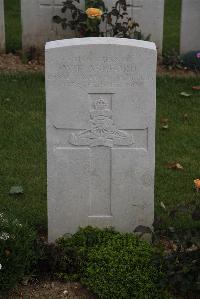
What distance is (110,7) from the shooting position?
28.7ft

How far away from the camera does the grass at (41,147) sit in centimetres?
530

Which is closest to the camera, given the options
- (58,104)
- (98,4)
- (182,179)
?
(58,104)

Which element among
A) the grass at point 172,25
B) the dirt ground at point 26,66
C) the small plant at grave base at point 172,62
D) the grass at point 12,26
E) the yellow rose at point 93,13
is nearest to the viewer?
the yellow rose at point 93,13

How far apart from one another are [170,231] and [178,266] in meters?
0.23

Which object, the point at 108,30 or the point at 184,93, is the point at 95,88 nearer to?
the point at 184,93

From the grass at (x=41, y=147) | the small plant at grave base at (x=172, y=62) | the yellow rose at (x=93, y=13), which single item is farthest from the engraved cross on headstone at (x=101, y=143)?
the small plant at grave base at (x=172, y=62)

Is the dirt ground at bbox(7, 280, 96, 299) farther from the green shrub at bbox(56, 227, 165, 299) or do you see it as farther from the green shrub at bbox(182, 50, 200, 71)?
the green shrub at bbox(182, 50, 200, 71)

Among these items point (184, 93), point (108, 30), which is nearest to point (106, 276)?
point (184, 93)

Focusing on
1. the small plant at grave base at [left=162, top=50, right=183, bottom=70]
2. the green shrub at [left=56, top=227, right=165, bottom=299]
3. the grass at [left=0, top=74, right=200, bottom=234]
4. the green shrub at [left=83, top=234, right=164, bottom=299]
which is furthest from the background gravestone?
the green shrub at [left=83, top=234, right=164, bottom=299]

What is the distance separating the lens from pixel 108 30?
8.70m

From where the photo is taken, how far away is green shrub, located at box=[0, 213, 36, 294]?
4.07 meters

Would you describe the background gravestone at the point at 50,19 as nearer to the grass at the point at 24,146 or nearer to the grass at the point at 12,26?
the grass at the point at 12,26

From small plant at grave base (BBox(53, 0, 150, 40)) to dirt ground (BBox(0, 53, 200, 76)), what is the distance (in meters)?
0.51

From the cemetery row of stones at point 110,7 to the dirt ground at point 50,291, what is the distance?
5.00 meters
